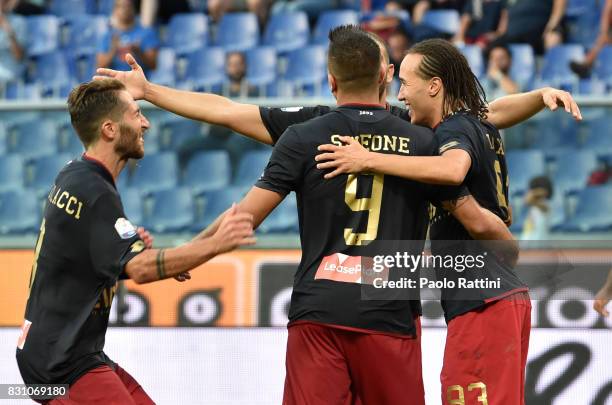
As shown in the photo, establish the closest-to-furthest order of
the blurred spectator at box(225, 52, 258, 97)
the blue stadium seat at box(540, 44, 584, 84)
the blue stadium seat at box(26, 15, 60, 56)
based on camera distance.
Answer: the blurred spectator at box(225, 52, 258, 97) < the blue stadium seat at box(540, 44, 584, 84) < the blue stadium seat at box(26, 15, 60, 56)

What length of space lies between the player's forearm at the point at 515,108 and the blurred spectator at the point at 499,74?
5553 millimetres

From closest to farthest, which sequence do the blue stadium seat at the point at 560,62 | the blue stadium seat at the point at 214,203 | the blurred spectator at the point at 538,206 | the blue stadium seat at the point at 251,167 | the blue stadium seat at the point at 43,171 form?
the blurred spectator at the point at 538,206 < the blue stadium seat at the point at 251,167 < the blue stadium seat at the point at 214,203 < the blue stadium seat at the point at 43,171 < the blue stadium seat at the point at 560,62

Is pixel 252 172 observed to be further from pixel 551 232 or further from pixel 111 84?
pixel 111 84

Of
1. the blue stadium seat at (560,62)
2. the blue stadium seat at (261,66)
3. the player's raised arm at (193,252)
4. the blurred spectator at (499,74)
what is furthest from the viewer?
the blue stadium seat at (261,66)

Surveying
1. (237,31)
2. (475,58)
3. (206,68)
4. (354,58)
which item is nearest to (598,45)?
(475,58)

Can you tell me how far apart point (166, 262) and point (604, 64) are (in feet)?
26.8

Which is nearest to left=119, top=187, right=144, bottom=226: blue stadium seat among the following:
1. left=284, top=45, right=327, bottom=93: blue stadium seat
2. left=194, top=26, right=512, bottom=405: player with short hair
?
left=284, top=45, right=327, bottom=93: blue stadium seat

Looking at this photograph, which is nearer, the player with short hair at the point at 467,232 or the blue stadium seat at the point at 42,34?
the player with short hair at the point at 467,232

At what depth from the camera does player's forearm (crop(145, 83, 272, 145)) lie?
4.87m

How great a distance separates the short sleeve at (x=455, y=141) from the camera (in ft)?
14.1

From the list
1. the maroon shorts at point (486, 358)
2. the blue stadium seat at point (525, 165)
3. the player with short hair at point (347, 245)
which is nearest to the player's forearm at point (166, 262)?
the player with short hair at point (347, 245)

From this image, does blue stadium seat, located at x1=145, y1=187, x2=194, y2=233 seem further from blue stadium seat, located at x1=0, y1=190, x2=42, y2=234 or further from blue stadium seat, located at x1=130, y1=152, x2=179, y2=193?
blue stadium seat, located at x1=0, y1=190, x2=42, y2=234

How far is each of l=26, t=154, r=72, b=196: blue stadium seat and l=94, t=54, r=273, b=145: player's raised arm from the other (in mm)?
5095

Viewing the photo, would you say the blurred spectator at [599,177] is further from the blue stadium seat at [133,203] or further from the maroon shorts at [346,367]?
the maroon shorts at [346,367]
